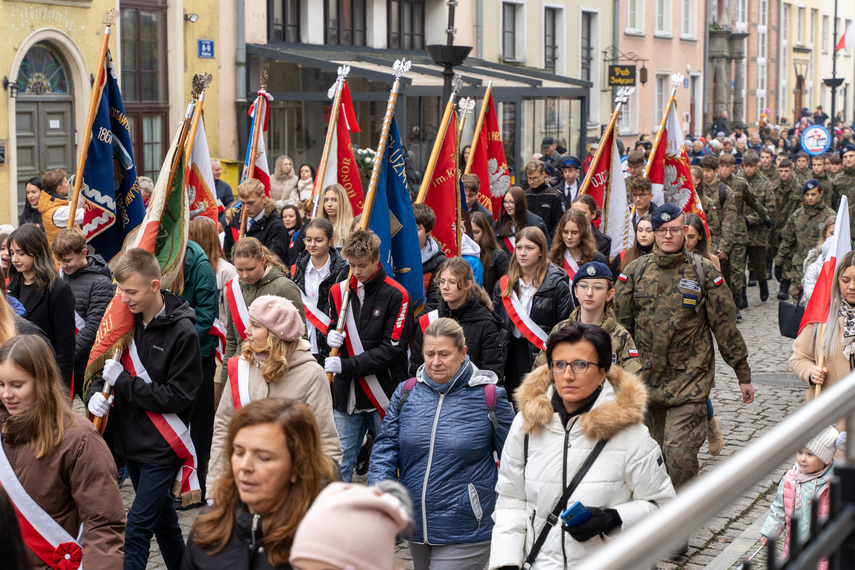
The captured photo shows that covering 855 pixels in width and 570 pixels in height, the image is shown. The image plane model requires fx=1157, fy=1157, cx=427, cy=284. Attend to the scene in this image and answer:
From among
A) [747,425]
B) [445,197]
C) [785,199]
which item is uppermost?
[445,197]

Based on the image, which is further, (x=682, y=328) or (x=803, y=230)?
(x=803, y=230)

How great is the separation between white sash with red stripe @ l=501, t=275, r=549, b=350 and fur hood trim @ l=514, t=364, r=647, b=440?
3042 mm

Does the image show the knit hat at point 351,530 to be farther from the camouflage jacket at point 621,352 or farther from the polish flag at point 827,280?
the polish flag at point 827,280

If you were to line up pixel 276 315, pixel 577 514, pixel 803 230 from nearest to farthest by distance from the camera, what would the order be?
pixel 577 514 → pixel 276 315 → pixel 803 230

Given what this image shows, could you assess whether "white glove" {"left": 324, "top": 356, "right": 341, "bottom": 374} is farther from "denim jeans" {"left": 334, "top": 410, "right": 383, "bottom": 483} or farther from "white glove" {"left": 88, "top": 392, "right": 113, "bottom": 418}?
"white glove" {"left": 88, "top": 392, "right": 113, "bottom": 418}

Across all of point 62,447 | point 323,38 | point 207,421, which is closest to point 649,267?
point 207,421

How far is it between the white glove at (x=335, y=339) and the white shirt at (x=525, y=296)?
127 cm

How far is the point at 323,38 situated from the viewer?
78.3 ft

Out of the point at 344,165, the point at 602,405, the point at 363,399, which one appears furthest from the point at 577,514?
the point at 344,165

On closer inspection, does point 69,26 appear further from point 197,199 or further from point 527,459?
point 527,459

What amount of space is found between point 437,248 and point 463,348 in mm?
4275

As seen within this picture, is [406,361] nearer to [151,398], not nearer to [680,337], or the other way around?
[680,337]

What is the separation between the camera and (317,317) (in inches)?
302

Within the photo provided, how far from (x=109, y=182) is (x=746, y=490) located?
301 inches
